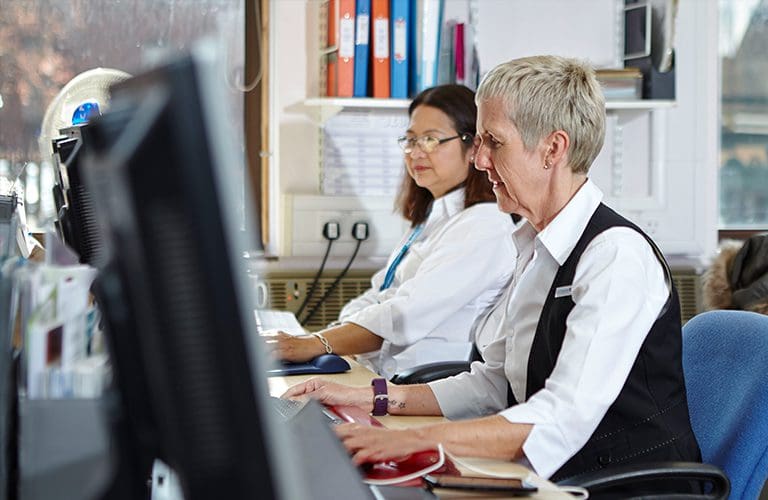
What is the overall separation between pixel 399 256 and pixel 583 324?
1478 mm

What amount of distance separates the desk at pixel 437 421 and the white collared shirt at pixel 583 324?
85 mm

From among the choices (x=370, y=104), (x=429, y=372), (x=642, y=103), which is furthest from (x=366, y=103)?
(x=429, y=372)

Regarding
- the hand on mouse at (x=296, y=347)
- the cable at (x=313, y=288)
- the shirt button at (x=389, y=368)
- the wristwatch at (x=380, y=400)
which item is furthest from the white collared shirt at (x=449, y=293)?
the cable at (x=313, y=288)

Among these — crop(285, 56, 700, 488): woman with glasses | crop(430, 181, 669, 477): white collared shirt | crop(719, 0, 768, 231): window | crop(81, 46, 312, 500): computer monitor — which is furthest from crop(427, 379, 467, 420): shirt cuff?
crop(719, 0, 768, 231): window

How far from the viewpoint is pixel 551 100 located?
163 centimetres

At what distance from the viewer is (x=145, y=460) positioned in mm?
741

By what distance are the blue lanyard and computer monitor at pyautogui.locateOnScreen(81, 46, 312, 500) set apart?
227 cm

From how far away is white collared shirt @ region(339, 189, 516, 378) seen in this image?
8.23 ft

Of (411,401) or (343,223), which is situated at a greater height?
(343,223)

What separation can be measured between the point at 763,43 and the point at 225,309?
3.97 meters

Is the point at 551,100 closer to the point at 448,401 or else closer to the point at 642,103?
the point at 448,401

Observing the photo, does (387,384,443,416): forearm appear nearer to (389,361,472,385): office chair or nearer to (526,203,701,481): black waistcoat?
(526,203,701,481): black waistcoat

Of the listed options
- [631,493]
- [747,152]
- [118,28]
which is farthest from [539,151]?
[747,152]

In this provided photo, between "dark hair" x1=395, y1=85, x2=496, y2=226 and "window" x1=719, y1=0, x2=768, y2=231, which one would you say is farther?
"window" x1=719, y1=0, x2=768, y2=231
